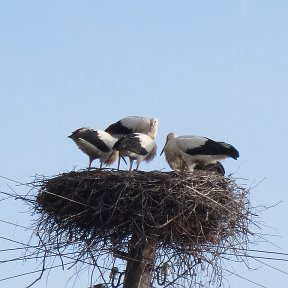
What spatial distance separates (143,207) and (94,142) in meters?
3.51

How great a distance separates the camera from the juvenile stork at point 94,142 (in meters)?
13.4

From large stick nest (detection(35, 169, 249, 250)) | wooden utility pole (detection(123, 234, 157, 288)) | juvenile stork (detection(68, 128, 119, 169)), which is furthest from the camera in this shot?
juvenile stork (detection(68, 128, 119, 169))

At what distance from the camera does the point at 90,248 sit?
9.78 meters

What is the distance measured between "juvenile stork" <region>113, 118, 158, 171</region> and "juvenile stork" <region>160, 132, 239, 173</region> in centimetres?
27

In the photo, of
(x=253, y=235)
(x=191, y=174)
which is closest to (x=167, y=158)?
(x=191, y=174)

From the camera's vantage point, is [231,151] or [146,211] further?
[231,151]

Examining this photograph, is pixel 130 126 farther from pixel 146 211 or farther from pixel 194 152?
pixel 146 211

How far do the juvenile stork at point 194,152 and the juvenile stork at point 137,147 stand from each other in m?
0.27

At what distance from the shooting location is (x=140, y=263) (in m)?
9.62

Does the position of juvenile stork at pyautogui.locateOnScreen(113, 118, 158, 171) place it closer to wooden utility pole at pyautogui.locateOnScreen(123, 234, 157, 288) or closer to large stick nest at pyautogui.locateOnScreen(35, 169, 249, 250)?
large stick nest at pyautogui.locateOnScreen(35, 169, 249, 250)

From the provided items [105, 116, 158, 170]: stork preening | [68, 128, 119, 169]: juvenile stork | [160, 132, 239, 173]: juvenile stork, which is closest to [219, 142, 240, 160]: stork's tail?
[160, 132, 239, 173]: juvenile stork

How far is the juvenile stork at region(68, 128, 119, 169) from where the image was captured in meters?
13.4

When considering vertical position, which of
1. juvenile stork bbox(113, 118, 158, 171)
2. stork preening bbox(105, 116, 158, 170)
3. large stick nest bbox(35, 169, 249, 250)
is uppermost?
stork preening bbox(105, 116, 158, 170)

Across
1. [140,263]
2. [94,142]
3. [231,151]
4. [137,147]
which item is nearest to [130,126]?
[94,142]
